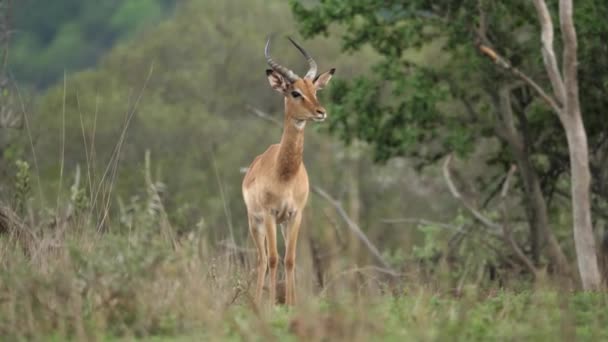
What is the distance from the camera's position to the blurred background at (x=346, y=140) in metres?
14.0

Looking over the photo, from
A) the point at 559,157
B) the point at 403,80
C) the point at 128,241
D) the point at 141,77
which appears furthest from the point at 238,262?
the point at 141,77

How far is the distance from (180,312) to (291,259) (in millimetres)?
4032

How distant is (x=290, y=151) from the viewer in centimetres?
1355

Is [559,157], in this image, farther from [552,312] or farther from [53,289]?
[53,289]

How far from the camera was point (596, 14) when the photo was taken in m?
21.4

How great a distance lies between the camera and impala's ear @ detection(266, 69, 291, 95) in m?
14.0

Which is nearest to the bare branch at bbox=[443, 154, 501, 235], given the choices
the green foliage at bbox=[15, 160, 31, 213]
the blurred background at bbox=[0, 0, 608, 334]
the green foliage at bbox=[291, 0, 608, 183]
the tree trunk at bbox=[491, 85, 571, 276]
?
the blurred background at bbox=[0, 0, 608, 334]

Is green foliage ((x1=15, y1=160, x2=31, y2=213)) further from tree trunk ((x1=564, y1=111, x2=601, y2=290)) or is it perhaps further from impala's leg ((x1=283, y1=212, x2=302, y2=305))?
tree trunk ((x1=564, y1=111, x2=601, y2=290))

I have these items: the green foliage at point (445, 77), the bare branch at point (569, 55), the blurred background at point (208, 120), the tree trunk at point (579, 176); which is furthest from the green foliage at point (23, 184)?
the blurred background at point (208, 120)

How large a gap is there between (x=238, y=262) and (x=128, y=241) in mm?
3021

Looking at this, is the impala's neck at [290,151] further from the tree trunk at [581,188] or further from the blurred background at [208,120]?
the blurred background at [208,120]

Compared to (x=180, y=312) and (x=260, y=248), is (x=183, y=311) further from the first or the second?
(x=260, y=248)

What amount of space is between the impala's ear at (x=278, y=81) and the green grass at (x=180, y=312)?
4.35m

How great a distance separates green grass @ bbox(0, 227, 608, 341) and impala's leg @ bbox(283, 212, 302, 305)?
2.86 metres
